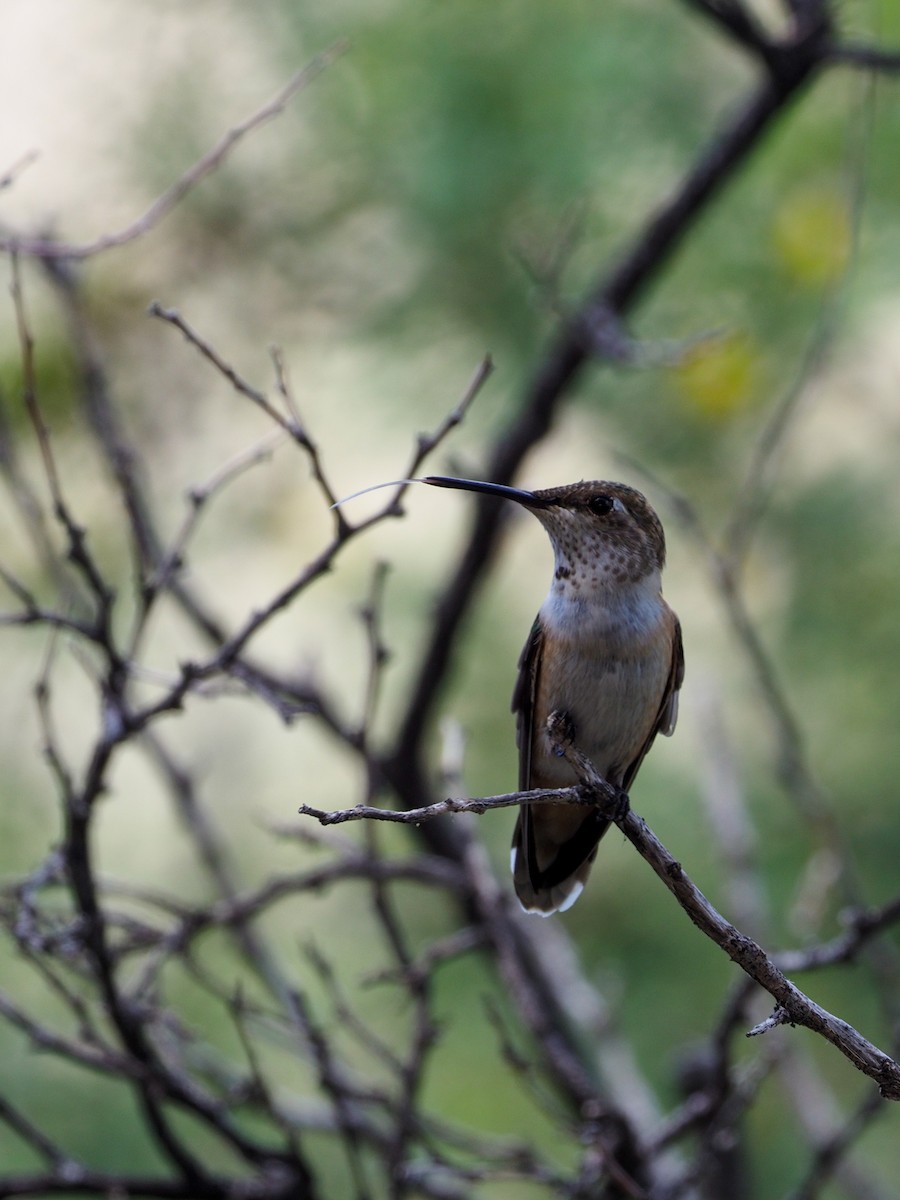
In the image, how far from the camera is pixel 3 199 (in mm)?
4188

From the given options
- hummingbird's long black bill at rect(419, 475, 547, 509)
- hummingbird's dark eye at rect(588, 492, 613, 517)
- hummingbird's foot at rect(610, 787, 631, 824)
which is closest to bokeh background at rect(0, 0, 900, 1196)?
hummingbird's dark eye at rect(588, 492, 613, 517)

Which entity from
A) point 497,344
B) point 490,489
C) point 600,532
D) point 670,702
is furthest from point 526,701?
point 497,344

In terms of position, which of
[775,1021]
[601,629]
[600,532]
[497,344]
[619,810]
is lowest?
[775,1021]

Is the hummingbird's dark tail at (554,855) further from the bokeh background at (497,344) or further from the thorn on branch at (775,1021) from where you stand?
the bokeh background at (497,344)

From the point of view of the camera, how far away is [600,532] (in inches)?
92.0

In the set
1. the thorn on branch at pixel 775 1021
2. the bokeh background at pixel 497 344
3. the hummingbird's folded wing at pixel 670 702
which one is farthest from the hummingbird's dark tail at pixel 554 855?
the bokeh background at pixel 497 344

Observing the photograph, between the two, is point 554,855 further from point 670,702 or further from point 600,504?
point 600,504

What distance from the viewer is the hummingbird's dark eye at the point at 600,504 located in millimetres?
2328

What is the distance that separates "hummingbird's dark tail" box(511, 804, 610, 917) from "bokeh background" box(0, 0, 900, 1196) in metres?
1.30

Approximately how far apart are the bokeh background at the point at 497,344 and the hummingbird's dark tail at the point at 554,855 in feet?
4.26

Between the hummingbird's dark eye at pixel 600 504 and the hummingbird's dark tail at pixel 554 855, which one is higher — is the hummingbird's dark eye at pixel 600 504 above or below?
above

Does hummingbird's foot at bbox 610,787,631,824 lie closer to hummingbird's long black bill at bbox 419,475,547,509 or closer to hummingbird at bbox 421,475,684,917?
hummingbird at bbox 421,475,684,917

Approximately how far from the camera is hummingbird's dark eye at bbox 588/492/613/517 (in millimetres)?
2328

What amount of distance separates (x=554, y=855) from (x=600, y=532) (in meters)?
0.67
